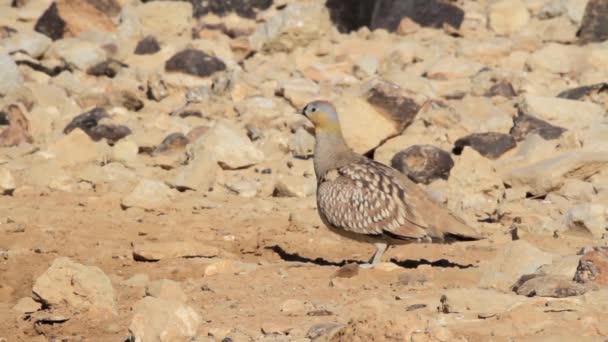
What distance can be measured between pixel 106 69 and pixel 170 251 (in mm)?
6597

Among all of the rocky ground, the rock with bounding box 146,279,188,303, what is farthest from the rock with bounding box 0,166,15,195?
the rock with bounding box 146,279,188,303

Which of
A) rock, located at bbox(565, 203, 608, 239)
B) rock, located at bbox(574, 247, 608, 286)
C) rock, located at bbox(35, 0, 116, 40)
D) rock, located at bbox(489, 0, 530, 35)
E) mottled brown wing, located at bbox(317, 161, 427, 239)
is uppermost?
rock, located at bbox(574, 247, 608, 286)

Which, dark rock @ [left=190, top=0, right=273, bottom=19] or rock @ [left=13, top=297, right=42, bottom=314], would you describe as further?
dark rock @ [left=190, top=0, right=273, bottom=19]

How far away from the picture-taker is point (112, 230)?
10141 millimetres

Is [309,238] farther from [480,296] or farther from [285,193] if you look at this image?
[480,296]

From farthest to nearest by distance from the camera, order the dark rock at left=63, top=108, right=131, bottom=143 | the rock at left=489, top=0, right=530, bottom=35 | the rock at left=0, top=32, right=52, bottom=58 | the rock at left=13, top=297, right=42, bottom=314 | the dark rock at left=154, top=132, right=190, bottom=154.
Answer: the rock at left=489, top=0, right=530, bottom=35 < the rock at left=0, top=32, right=52, bottom=58 < the dark rock at left=63, top=108, right=131, bottom=143 < the dark rock at left=154, top=132, right=190, bottom=154 < the rock at left=13, top=297, right=42, bottom=314

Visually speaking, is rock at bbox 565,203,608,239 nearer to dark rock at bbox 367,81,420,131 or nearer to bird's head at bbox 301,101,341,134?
bird's head at bbox 301,101,341,134

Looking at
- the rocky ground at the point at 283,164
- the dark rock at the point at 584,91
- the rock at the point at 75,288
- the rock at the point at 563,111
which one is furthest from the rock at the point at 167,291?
the dark rock at the point at 584,91

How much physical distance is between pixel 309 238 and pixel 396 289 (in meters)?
2.33

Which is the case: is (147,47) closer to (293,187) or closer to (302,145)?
(302,145)

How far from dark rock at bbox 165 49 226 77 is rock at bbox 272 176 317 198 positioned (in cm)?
384

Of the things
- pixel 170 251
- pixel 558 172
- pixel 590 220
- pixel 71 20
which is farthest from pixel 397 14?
pixel 170 251

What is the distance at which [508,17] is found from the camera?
55.2 feet

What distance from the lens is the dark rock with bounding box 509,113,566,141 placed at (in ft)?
40.4
